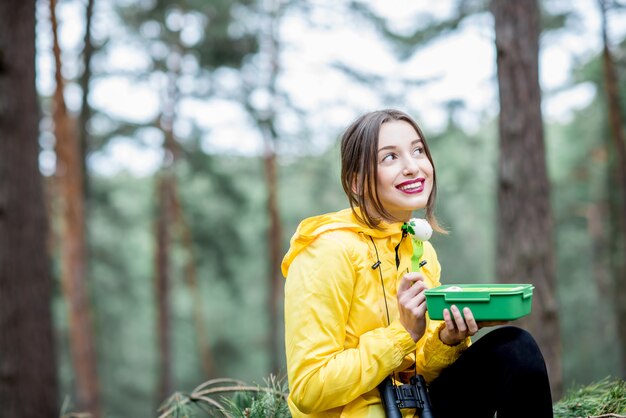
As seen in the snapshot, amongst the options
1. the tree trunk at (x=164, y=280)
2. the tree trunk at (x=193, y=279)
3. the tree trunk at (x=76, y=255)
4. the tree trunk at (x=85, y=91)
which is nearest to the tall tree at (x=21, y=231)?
the tree trunk at (x=76, y=255)

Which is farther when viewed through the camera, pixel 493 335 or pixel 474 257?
pixel 474 257

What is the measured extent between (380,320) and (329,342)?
192 millimetres

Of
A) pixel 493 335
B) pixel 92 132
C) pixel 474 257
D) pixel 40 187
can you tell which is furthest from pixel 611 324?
pixel 493 335

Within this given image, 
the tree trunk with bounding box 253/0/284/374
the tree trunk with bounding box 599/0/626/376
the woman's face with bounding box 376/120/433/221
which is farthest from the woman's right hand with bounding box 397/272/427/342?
the tree trunk with bounding box 253/0/284/374

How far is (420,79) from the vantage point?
10305mm

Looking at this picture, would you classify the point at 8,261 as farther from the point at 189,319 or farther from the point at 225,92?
the point at 189,319

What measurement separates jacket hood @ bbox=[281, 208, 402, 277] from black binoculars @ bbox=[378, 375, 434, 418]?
420mm

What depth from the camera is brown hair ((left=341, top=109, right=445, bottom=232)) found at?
6.95 feet

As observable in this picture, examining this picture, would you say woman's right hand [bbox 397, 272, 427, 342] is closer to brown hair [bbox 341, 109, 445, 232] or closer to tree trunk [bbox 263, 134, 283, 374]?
brown hair [bbox 341, 109, 445, 232]

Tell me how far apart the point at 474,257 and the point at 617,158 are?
8.06 metres

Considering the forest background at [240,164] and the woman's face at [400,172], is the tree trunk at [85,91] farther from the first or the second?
the woman's face at [400,172]

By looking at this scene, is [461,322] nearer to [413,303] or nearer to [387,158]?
[413,303]

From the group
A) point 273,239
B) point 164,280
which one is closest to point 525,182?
point 164,280

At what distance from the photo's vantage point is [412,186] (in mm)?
2119
